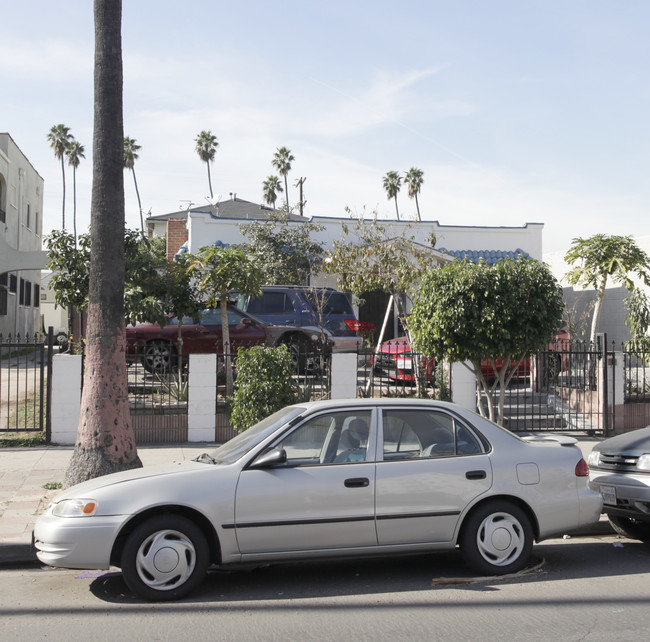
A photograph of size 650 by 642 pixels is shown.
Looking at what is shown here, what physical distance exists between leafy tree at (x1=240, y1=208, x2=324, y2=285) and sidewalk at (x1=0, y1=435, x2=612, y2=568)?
37.6ft

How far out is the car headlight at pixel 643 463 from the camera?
7.28 metres

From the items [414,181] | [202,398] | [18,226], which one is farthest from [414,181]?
[202,398]

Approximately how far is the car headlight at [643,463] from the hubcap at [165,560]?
14.8 ft

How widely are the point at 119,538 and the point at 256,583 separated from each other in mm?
1242

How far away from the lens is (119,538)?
5.50 metres

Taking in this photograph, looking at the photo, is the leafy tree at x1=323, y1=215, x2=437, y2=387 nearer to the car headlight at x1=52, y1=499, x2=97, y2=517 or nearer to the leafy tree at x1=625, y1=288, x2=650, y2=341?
the leafy tree at x1=625, y1=288, x2=650, y2=341

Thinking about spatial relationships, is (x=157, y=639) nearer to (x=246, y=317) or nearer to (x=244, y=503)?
(x=244, y=503)

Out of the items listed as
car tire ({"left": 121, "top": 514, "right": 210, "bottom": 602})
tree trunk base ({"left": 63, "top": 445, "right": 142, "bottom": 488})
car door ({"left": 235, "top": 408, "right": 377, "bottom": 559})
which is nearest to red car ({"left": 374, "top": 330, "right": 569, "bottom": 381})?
tree trunk base ({"left": 63, "top": 445, "right": 142, "bottom": 488})

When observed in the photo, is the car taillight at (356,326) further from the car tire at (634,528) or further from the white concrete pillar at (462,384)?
the car tire at (634,528)

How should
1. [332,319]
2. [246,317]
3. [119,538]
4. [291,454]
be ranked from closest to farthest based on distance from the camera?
[119,538] → [291,454] → [246,317] → [332,319]

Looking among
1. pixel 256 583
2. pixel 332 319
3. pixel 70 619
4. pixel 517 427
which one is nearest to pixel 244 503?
pixel 256 583

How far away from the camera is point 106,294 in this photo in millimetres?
8203

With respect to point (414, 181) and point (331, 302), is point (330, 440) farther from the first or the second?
point (414, 181)

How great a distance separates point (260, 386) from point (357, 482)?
538cm
